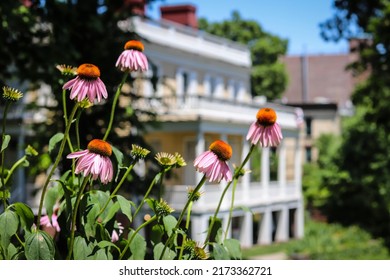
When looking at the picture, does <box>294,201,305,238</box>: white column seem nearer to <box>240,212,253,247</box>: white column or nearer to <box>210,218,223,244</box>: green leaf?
Answer: <box>240,212,253,247</box>: white column

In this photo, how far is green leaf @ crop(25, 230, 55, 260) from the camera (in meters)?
2.59

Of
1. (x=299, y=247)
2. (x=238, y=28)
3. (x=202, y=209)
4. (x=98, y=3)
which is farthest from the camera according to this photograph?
(x=238, y=28)

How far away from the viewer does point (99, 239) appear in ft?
9.58

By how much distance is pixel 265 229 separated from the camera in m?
30.6

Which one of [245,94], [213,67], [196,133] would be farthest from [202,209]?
[245,94]

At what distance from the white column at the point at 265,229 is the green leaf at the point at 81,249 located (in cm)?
2820

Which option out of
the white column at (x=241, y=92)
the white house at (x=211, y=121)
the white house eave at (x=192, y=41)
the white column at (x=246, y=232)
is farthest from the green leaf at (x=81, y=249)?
the white column at (x=241, y=92)

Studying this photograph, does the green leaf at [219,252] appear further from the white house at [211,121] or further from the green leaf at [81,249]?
the white house at [211,121]

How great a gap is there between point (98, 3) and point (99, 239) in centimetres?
987

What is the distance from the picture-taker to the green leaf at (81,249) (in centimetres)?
270

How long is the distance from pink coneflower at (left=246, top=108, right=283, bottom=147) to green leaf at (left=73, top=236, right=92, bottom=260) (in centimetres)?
69

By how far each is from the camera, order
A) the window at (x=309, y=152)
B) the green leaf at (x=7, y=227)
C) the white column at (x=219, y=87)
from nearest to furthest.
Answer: the green leaf at (x=7, y=227) < the white column at (x=219, y=87) < the window at (x=309, y=152)

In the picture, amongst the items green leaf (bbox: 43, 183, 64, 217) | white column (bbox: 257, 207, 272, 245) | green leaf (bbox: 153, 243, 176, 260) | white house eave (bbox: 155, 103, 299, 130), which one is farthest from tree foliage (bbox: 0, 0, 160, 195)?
white column (bbox: 257, 207, 272, 245)
